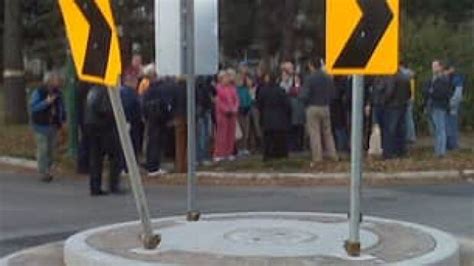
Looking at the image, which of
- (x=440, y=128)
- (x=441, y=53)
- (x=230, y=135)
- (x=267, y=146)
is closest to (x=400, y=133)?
(x=440, y=128)

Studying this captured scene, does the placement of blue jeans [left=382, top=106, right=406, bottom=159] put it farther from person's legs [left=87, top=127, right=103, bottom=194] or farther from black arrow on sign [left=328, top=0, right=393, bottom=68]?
Answer: black arrow on sign [left=328, top=0, right=393, bottom=68]

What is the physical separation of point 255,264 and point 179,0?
3288 mm

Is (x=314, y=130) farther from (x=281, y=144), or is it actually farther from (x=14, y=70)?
(x=14, y=70)

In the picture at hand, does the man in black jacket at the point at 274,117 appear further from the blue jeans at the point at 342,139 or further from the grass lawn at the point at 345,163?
the blue jeans at the point at 342,139

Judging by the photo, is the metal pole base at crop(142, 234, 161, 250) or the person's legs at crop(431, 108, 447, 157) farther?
the person's legs at crop(431, 108, 447, 157)

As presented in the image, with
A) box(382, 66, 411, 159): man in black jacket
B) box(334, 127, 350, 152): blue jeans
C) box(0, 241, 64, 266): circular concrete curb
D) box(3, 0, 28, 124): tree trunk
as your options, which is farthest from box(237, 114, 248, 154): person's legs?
box(0, 241, 64, 266): circular concrete curb

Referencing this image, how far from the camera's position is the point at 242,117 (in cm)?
1997

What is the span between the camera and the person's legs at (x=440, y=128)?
59.7ft

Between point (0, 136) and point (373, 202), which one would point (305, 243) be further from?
point (0, 136)

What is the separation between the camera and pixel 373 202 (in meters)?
13.9

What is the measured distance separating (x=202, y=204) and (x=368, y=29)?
250 inches

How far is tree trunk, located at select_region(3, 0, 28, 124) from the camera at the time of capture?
87.4 feet

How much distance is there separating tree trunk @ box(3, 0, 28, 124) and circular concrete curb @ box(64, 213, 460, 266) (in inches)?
683

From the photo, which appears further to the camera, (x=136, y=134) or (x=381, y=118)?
(x=381, y=118)
